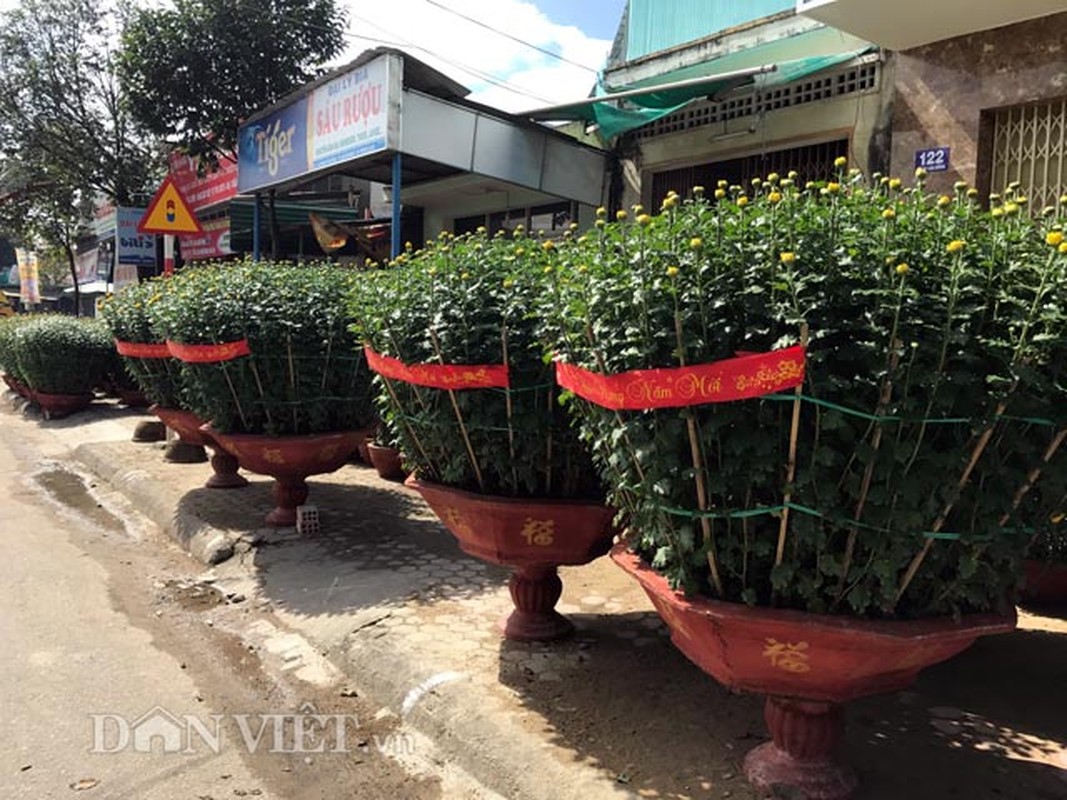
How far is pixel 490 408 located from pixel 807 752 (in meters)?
1.71

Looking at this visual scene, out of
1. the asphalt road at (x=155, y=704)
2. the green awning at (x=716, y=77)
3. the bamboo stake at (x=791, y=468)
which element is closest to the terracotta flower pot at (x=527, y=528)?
the asphalt road at (x=155, y=704)

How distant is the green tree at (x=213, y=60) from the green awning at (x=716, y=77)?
26.2 feet

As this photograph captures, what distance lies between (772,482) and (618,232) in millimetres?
902

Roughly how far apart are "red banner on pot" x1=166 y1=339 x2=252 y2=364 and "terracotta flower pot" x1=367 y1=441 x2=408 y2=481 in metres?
2.24

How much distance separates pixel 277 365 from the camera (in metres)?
5.56

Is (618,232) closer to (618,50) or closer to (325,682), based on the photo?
(325,682)

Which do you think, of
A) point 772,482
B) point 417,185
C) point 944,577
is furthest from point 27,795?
point 417,185

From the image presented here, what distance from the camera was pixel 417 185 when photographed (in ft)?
40.9

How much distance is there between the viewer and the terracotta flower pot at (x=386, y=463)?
7586 millimetres

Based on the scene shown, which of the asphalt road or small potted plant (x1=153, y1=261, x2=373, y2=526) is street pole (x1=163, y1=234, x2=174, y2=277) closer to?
small potted plant (x1=153, y1=261, x2=373, y2=526)

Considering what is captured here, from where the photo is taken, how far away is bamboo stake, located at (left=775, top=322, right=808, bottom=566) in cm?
207

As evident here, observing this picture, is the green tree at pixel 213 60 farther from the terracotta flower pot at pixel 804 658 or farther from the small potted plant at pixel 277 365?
the terracotta flower pot at pixel 804 658

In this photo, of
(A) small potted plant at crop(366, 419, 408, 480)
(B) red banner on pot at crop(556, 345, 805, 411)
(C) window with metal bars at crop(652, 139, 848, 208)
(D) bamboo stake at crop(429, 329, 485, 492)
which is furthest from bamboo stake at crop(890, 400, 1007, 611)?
(C) window with metal bars at crop(652, 139, 848, 208)

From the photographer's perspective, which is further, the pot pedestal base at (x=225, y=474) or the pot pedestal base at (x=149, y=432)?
Answer: the pot pedestal base at (x=149, y=432)
